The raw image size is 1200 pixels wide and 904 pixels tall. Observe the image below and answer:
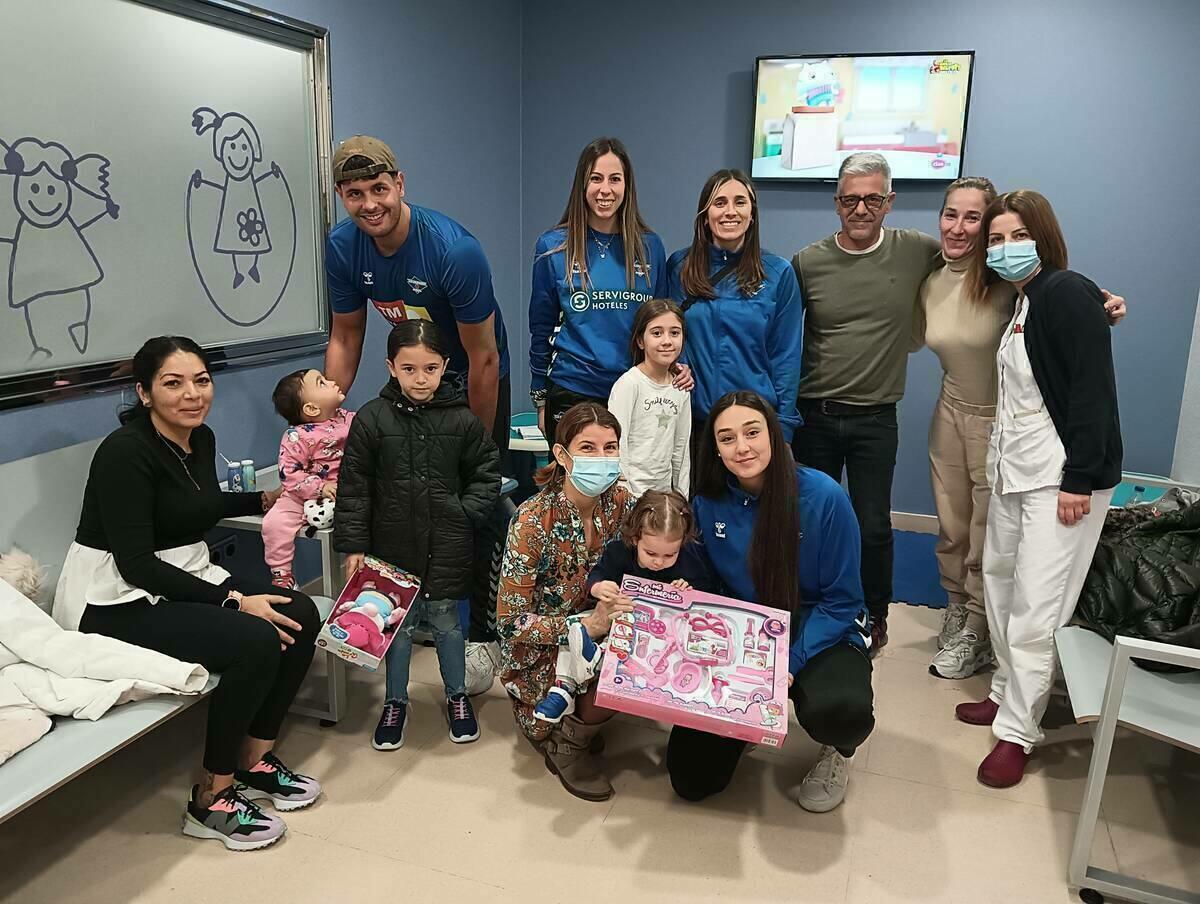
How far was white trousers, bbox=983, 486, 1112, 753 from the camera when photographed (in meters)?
2.39

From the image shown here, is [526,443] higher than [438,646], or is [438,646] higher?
[526,443]

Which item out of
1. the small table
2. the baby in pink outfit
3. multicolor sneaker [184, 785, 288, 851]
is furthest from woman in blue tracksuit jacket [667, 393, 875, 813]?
the small table

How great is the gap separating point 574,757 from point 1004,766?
3.83ft

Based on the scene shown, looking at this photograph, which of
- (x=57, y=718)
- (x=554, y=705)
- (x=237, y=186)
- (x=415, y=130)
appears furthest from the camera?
(x=415, y=130)

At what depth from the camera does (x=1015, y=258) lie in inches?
94.3

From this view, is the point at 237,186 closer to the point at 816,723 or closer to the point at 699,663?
the point at 699,663

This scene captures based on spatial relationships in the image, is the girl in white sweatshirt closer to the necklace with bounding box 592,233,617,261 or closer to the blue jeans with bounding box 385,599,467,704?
the necklace with bounding box 592,233,617,261

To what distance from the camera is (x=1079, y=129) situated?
4.01m

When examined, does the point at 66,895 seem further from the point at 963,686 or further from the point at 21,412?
the point at 963,686

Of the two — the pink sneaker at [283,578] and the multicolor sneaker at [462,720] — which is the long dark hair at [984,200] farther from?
the pink sneaker at [283,578]

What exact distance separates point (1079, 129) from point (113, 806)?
444 cm

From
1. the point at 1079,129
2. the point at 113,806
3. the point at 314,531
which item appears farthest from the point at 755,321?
the point at 1079,129

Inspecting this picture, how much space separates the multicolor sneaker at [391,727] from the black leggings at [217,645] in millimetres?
453

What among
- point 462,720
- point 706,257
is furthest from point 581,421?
point 462,720
